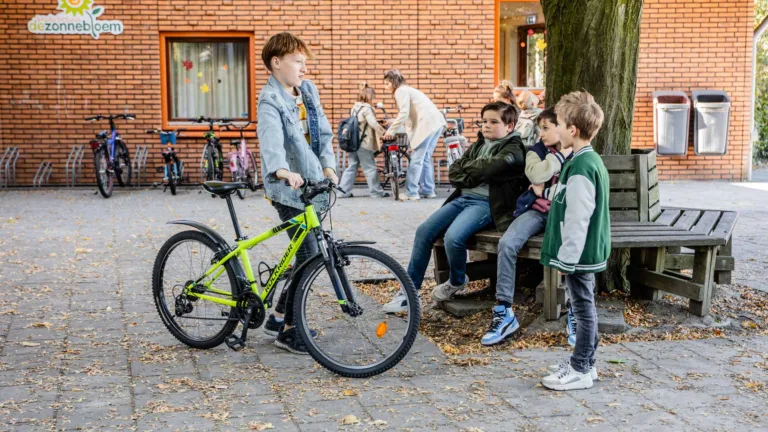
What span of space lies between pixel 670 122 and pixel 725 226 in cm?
1037

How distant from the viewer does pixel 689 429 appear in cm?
412

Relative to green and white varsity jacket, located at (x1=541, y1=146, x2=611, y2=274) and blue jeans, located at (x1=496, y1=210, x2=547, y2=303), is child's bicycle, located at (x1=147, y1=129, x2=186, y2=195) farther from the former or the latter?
green and white varsity jacket, located at (x1=541, y1=146, x2=611, y2=274)

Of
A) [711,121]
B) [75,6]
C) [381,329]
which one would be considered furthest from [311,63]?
[381,329]

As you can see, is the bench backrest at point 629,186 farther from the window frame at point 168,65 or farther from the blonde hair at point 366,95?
the window frame at point 168,65

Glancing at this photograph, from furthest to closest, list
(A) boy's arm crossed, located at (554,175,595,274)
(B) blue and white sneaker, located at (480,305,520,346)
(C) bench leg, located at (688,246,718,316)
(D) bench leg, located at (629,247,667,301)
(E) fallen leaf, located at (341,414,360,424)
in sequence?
(D) bench leg, located at (629,247,667,301), (C) bench leg, located at (688,246,718,316), (B) blue and white sneaker, located at (480,305,520,346), (A) boy's arm crossed, located at (554,175,595,274), (E) fallen leaf, located at (341,414,360,424)

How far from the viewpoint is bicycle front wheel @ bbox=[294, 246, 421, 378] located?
4879mm

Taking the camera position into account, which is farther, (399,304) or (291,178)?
(291,178)

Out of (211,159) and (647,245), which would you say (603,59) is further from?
(211,159)

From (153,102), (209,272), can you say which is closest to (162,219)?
(153,102)

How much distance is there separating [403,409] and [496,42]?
507 inches

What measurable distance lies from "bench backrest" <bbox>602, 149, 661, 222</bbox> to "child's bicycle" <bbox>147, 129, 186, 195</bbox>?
376 inches

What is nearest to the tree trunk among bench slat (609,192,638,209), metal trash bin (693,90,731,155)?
bench slat (609,192,638,209)

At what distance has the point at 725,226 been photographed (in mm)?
6465

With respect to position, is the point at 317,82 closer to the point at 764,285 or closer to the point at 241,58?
the point at 241,58
